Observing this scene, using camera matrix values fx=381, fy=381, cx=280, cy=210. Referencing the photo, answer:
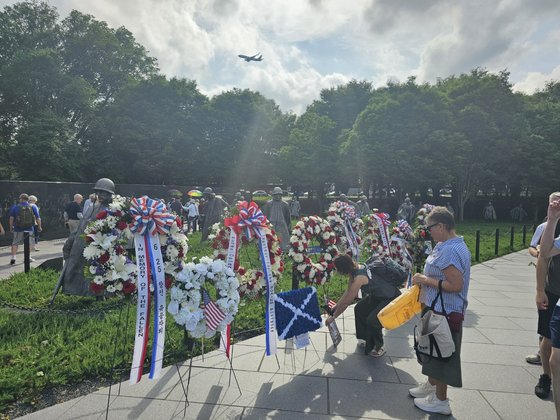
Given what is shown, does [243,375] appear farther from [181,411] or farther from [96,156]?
[96,156]

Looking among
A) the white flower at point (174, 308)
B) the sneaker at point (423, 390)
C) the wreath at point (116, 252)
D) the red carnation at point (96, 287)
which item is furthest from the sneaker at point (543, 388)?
the red carnation at point (96, 287)

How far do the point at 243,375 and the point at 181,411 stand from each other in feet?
2.98

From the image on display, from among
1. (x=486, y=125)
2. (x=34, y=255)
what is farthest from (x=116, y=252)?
(x=486, y=125)

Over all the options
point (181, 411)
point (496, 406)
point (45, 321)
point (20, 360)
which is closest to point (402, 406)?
point (496, 406)

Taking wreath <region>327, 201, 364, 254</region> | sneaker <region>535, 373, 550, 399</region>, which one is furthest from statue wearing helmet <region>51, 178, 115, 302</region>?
sneaker <region>535, 373, 550, 399</region>

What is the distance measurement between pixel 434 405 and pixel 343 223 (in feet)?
15.1

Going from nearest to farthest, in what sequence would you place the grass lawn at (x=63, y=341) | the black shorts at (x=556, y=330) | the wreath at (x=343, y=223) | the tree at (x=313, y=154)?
the black shorts at (x=556, y=330)
the grass lawn at (x=63, y=341)
the wreath at (x=343, y=223)
the tree at (x=313, y=154)

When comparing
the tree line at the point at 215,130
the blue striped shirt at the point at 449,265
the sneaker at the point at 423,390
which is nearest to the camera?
the blue striped shirt at the point at 449,265

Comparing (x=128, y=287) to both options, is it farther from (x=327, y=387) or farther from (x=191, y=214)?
(x=191, y=214)

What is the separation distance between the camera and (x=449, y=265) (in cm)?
331

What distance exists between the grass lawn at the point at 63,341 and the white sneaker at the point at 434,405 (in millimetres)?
2709

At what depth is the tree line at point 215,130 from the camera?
28.6 m

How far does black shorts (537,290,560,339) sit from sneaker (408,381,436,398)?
1295 millimetres

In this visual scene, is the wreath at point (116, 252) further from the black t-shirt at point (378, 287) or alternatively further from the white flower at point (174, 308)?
the black t-shirt at point (378, 287)
